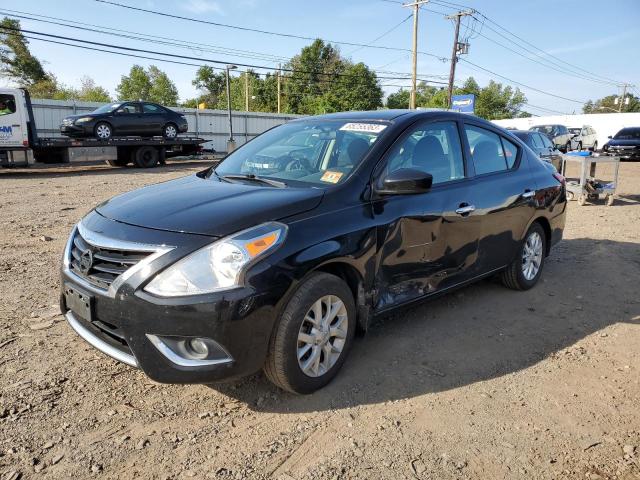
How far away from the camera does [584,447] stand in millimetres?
2607

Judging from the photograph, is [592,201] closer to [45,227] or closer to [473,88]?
[45,227]

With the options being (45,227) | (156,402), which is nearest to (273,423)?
(156,402)

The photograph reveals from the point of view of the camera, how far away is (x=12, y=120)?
15.8m

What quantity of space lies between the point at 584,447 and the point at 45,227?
7.31 metres

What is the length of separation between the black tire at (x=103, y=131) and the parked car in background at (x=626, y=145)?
23468 millimetres

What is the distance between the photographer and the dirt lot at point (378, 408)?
2.42 metres

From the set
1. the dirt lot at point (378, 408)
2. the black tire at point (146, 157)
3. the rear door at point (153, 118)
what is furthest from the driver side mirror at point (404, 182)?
the rear door at point (153, 118)

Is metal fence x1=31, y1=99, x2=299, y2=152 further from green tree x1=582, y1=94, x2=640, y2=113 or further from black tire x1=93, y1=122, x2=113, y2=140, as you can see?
green tree x1=582, y1=94, x2=640, y2=113

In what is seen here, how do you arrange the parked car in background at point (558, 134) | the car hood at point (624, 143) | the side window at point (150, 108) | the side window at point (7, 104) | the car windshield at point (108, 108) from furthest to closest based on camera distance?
the car hood at point (624, 143), the parked car in background at point (558, 134), the side window at point (150, 108), the car windshield at point (108, 108), the side window at point (7, 104)

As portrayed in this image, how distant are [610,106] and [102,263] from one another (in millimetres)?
115935

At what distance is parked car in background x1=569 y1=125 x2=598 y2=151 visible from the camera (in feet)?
91.4

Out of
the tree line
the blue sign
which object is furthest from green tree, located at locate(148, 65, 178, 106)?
the blue sign

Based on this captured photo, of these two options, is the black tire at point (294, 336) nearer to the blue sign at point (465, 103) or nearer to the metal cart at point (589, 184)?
the metal cart at point (589, 184)

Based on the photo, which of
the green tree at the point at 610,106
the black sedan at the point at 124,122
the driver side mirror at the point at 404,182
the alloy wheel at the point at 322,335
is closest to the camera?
the alloy wheel at the point at 322,335
